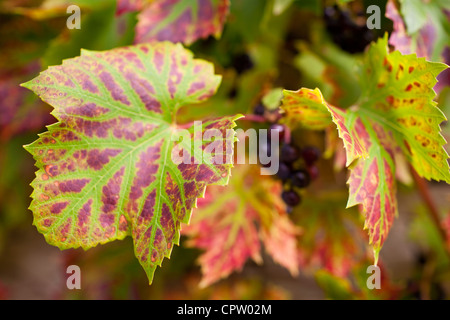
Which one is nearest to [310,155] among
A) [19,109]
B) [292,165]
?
[292,165]

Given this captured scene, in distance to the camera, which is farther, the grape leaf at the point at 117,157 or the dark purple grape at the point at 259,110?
the dark purple grape at the point at 259,110

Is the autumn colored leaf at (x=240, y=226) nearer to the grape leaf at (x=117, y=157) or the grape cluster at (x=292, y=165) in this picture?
the grape cluster at (x=292, y=165)

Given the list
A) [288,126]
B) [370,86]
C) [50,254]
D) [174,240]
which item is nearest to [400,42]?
[370,86]

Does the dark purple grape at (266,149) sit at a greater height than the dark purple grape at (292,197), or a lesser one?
greater

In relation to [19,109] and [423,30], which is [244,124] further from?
[19,109]

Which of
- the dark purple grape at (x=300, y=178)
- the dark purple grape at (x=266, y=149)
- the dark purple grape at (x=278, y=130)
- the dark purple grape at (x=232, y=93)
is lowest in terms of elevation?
the dark purple grape at (x=300, y=178)

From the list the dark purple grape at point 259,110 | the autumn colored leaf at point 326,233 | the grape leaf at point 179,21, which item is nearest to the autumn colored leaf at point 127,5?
the grape leaf at point 179,21

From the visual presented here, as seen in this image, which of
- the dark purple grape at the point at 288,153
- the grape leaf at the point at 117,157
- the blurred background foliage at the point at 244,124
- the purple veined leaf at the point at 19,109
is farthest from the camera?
the purple veined leaf at the point at 19,109
